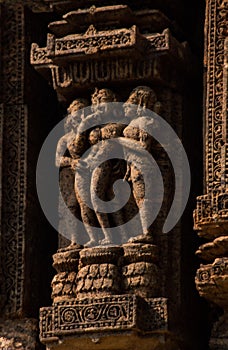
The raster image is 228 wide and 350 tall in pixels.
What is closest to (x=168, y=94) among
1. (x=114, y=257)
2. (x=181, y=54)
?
(x=181, y=54)

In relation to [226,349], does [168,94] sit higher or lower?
higher

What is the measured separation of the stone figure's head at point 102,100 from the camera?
16312 millimetres

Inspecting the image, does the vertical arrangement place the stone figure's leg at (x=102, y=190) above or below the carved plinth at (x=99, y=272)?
above

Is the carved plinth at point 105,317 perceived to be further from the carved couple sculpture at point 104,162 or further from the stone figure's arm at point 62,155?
the stone figure's arm at point 62,155

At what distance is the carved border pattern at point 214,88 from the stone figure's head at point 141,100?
430mm

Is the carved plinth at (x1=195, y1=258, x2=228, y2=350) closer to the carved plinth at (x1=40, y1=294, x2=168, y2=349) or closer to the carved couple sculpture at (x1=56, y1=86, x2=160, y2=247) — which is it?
the carved plinth at (x1=40, y1=294, x2=168, y2=349)

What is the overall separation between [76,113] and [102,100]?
236 mm

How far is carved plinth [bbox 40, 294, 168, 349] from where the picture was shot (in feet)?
51.2

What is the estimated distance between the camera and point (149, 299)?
51.8ft

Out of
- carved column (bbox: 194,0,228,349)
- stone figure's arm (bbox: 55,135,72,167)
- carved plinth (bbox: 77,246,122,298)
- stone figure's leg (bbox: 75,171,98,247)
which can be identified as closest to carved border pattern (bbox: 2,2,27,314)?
stone figure's arm (bbox: 55,135,72,167)

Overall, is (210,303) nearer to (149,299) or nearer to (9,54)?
→ (149,299)

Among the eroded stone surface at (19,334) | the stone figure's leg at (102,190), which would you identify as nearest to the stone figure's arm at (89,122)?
the stone figure's leg at (102,190)

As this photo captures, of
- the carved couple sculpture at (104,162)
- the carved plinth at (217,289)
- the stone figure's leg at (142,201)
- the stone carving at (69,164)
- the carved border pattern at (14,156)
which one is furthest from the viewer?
the carved border pattern at (14,156)

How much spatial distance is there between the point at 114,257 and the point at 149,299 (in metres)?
0.44
